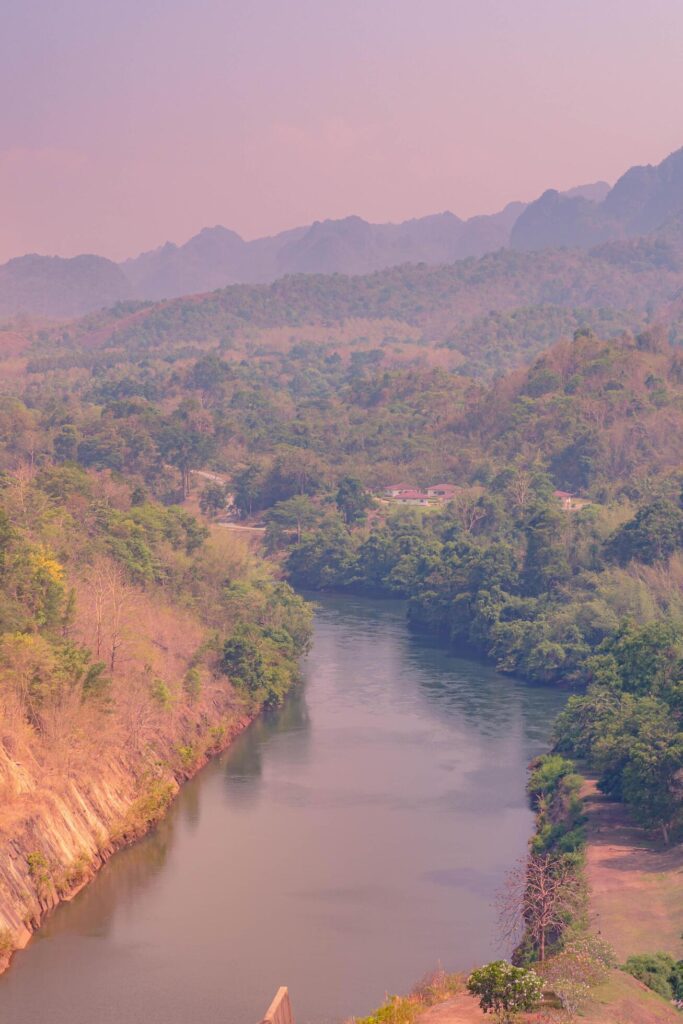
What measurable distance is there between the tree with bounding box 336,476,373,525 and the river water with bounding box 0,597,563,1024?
3877 centimetres

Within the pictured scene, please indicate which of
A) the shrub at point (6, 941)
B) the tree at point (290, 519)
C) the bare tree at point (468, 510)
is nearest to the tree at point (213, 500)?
the tree at point (290, 519)

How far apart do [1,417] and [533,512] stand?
52.9m

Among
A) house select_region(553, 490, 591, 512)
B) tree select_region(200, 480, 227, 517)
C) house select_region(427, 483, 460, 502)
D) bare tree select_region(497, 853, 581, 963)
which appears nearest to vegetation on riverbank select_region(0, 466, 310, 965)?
bare tree select_region(497, 853, 581, 963)

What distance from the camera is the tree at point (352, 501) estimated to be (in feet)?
316

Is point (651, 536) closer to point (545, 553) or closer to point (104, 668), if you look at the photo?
point (545, 553)

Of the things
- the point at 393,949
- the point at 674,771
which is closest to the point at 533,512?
the point at 674,771

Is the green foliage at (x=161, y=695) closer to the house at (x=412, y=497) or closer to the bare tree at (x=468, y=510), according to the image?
the bare tree at (x=468, y=510)

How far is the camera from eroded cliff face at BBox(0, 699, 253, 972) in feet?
112

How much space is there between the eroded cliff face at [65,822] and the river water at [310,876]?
598mm

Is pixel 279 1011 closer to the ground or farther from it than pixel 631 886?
farther from it

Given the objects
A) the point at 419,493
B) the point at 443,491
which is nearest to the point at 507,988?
the point at 443,491

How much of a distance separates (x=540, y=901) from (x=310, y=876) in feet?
24.6

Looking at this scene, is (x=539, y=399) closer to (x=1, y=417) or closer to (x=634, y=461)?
(x=634, y=461)

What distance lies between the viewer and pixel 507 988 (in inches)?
912
